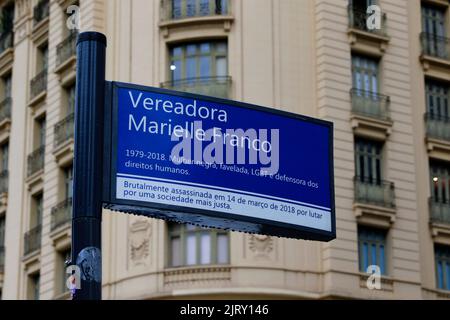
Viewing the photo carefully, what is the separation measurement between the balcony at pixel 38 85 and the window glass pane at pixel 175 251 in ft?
32.0

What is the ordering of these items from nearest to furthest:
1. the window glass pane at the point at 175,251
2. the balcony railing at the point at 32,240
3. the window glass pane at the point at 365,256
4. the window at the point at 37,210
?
the window glass pane at the point at 175,251 < the window glass pane at the point at 365,256 < the balcony railing at the point at 32,240 < the window at the point at 37,210

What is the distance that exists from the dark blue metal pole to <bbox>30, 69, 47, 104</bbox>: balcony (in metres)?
29.3

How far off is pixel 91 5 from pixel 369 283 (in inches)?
496

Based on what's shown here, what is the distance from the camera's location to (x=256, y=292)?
103 feet

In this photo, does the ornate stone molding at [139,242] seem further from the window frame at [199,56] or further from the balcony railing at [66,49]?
the balcony railing at [66,49]

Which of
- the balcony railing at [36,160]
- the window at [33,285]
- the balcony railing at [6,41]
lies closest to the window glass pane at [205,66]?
the balcony railing at [36,160]

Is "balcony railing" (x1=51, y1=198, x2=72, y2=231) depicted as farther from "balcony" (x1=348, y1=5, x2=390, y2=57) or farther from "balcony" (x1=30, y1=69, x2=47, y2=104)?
"balcony" (x1=348, y1=5, x2=390, y2=57)

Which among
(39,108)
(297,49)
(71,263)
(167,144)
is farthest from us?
(39,108)

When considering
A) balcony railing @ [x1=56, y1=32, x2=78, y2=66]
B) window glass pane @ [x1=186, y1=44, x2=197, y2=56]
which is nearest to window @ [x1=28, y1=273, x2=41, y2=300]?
balcony railing @ [x1=56, y1=32, x2=78, y2=66]

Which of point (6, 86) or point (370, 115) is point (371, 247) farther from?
point (6, 86)

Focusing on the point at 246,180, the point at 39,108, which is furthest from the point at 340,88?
the point at 246,180

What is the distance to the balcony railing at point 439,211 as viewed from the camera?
35.8 metres

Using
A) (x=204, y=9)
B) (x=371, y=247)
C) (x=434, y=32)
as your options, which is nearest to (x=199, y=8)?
(x=204, y=9)

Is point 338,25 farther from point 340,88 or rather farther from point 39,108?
point 39,108
